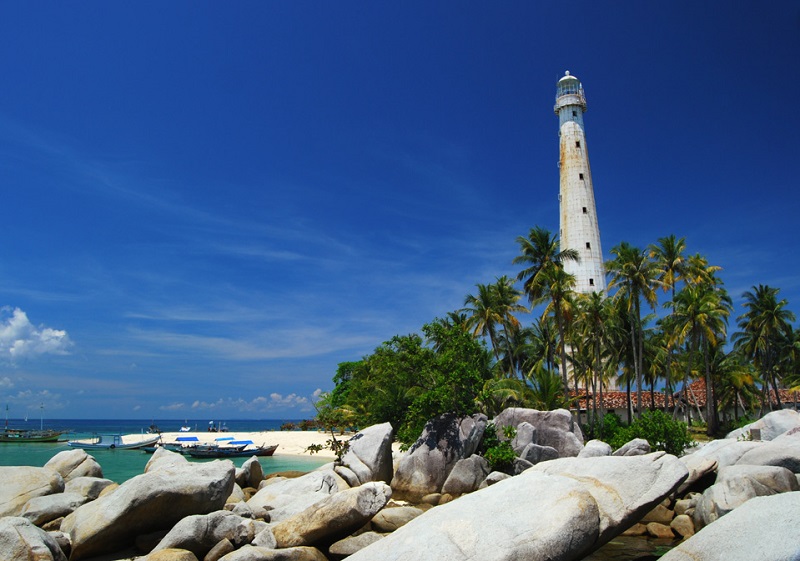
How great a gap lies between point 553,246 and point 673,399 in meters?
20.5

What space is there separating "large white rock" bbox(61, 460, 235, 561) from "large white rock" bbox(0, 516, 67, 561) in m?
1.19

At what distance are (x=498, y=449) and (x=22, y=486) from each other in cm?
1710

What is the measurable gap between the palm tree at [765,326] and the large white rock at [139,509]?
50.0 metres

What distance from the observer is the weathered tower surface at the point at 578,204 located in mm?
55781

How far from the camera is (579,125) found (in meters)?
59.3

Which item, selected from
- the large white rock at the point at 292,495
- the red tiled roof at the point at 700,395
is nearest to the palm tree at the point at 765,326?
the red tiled roof at the point at 700,395

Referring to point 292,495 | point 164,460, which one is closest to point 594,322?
point 292,495

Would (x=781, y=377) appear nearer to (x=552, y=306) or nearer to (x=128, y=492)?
(x=552, y=306)

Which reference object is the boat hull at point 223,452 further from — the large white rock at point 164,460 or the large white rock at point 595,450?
the large white rock at point 595,450

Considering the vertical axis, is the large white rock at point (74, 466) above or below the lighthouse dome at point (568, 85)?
below

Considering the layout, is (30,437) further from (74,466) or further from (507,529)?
(507,529)

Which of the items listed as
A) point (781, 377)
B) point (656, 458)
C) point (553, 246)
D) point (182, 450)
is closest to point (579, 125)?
point (553, 246)

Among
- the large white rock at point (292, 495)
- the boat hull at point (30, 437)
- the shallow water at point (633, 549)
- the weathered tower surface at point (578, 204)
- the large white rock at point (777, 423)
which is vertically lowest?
the shallow water at point (633, 549)

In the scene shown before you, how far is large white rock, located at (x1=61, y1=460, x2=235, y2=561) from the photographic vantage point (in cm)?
1392
